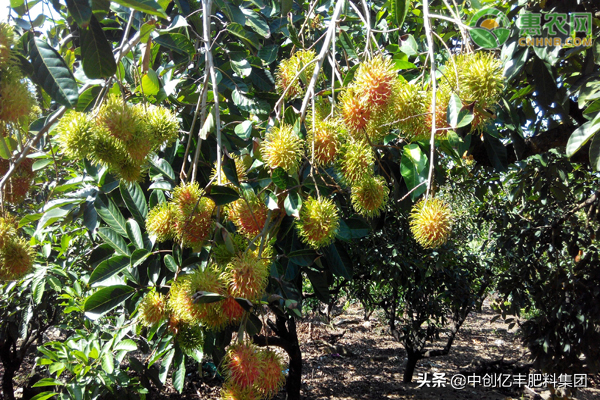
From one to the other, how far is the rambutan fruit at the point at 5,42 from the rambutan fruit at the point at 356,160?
0.62m

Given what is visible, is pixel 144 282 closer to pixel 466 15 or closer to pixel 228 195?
pixel 228 195

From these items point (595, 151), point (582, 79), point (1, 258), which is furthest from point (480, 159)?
point (1, 258)

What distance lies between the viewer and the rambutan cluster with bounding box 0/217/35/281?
940mm

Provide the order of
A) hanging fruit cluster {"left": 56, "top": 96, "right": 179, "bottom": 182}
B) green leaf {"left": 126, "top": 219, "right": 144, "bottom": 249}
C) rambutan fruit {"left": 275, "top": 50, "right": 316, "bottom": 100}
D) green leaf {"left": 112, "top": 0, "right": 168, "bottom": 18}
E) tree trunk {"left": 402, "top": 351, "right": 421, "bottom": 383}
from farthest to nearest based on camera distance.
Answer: tree trunk {"left": 402, "top": 351, "right": 421, "bottom": 383}, green leaf {"left": 126, "top": 219, "right": 144, "bottom": 249}, rambutan fruit {"left": 275, "top": 50, "right": 316, "bottom": 100}, hanging fruit cluster {"left": 56, "top": 96, "right": 179, "bottom": 182}, green leaf {"left": 112, "top": 0, "right": 168, "bottom": 18}

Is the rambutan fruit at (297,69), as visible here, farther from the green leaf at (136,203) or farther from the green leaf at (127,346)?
the green leaf at (127,346)

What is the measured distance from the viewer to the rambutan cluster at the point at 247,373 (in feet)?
2.55

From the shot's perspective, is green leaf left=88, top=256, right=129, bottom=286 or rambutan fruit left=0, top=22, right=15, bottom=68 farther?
green leaf left=88, top=256, right=129, bottom=286

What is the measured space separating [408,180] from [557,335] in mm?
3131

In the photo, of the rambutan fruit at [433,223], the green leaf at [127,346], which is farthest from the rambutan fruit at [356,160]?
the green leaf at [127,346]

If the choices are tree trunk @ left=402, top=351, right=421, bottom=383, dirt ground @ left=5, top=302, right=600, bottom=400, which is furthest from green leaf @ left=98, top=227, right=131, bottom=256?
tree trunk @ left=402, top=351, right=421, bottom=383

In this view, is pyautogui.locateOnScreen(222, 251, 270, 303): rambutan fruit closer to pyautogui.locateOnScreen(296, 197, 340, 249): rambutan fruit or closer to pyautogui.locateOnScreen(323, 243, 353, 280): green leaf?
pyautogui.locateOnScreen(296, 197, 340, 249): rambutan fruit

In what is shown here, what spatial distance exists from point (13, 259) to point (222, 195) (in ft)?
1.83

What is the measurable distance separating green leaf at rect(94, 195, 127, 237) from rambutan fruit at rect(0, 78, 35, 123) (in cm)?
57

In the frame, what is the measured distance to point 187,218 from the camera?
0.82 m
